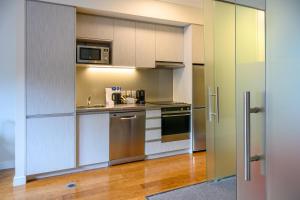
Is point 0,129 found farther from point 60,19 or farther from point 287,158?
point 287,158

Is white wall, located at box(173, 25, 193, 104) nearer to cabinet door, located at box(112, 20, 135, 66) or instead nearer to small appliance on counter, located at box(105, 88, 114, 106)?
cabinet door, located at box(112, 20, 135, 66)

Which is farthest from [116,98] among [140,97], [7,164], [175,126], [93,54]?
[7,164]

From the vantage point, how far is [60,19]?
2.94m

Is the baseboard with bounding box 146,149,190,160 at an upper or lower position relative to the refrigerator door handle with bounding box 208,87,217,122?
lower

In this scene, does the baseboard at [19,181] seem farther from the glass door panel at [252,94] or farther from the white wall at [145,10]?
the glass door panel at [252,94]

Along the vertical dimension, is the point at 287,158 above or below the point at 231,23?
below

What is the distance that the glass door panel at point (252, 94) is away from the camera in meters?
0.88

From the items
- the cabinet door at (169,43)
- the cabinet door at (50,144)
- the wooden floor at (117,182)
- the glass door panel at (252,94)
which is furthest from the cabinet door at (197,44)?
the glass door panel at (252,94)

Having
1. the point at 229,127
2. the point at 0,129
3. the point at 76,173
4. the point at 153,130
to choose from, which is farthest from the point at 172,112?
the point at 0,129

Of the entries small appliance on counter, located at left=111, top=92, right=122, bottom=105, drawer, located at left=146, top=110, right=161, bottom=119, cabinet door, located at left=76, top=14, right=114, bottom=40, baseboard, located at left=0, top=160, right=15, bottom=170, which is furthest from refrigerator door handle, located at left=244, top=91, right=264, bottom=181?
baseboard, located at left=0, top=160, right=15, bottom=170

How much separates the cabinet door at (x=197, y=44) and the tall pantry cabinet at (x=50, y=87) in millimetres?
2093

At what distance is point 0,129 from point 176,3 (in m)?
3.44

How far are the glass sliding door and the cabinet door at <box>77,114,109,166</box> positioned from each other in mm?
1602

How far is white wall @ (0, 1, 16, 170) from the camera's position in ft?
10.5
